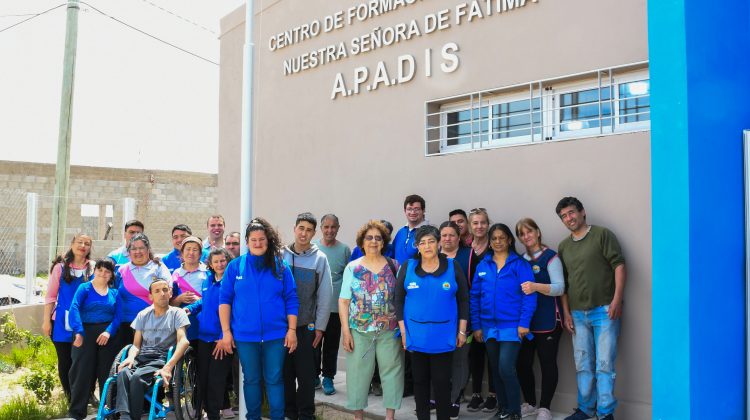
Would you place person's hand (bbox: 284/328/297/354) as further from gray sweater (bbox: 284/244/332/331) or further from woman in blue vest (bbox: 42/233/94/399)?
woman in blue vest (bbox: 42/233/94/399)

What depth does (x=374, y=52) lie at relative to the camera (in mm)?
7621

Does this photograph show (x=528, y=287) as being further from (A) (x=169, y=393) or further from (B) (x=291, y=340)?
(A) (x=169, y=393)

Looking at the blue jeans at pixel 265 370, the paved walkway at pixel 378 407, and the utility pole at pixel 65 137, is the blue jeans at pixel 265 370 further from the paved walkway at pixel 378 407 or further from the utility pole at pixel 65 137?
the utility pole at pixel 65 137

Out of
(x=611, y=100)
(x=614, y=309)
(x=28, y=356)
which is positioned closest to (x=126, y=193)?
(x=28, y=356)

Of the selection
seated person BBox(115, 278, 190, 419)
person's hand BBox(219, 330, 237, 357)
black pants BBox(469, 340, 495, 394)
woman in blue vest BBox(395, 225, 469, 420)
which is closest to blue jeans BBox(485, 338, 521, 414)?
woman in blue vest BBox(395, 225, 469, 420)

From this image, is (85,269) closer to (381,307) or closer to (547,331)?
(381,307)

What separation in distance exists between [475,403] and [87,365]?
3.23 m

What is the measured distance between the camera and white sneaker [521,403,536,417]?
5.66 m

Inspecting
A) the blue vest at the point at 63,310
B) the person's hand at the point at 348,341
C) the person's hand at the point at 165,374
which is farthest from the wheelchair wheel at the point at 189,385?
the person's hand at the point at 348,341

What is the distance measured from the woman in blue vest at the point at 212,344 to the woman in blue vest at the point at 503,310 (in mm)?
2041

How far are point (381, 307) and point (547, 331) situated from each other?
4.19 feet

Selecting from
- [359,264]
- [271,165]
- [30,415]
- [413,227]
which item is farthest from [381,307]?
[271,165]

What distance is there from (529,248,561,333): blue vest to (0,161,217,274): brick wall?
9.07m

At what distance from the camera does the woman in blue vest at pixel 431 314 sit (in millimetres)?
5207
